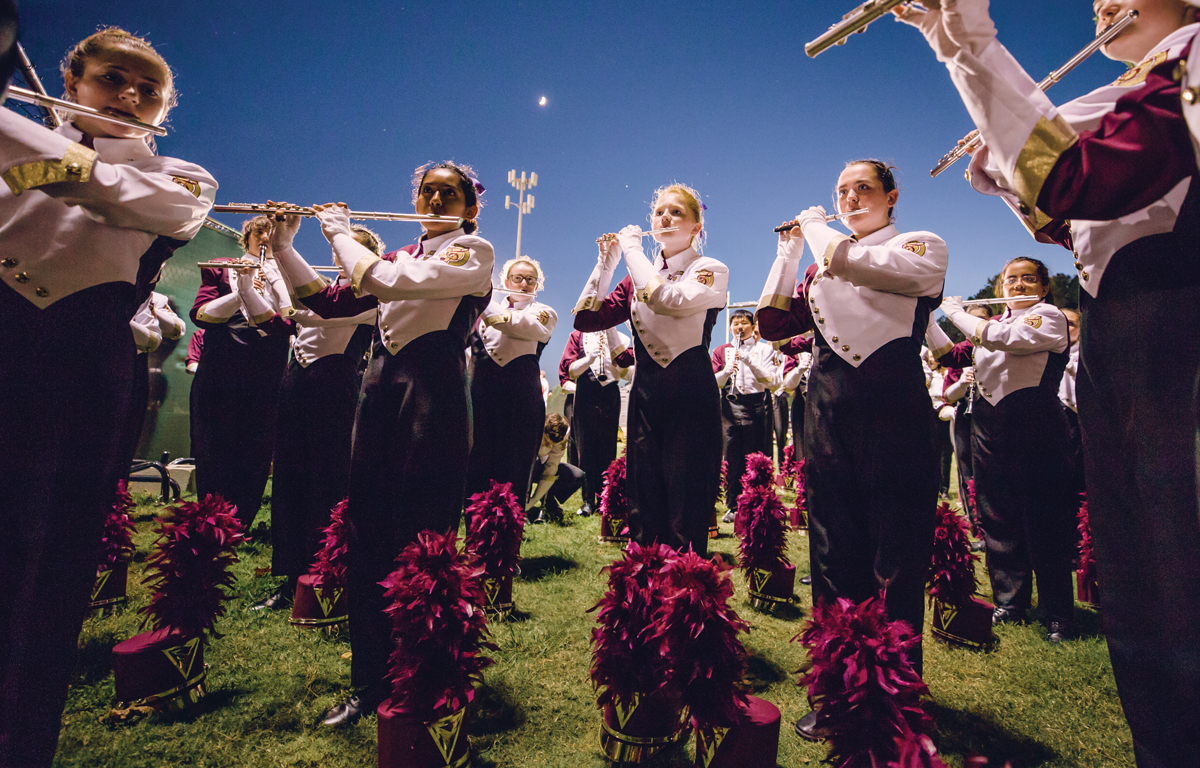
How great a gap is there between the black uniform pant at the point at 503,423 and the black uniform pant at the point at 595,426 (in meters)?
2.84

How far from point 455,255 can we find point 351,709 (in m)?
2.03

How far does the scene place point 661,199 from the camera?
317cm

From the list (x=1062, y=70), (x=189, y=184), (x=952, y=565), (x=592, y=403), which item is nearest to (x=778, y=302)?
(x=1062, y=70)

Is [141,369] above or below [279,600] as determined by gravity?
above

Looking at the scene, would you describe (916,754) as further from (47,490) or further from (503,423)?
(503,423)

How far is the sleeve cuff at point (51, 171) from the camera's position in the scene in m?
1.53

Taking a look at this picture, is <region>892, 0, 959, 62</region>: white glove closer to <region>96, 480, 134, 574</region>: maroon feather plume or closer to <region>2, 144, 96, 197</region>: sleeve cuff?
<region>2, 144, 96, 197</region>: sleeve cuff

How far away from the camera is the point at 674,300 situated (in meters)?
2.64

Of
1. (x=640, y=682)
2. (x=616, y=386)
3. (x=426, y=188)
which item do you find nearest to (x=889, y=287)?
(x=640, y=682)

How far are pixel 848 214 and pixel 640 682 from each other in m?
2.25

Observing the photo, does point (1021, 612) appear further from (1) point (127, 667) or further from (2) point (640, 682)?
(1) point (127, 667)

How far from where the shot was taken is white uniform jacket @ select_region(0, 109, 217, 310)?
155cm

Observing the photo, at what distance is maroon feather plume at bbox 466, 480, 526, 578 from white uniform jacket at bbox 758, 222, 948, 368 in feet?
7.42

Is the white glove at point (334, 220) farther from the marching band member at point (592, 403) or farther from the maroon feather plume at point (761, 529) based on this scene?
the marching band member at point (592, 403)
